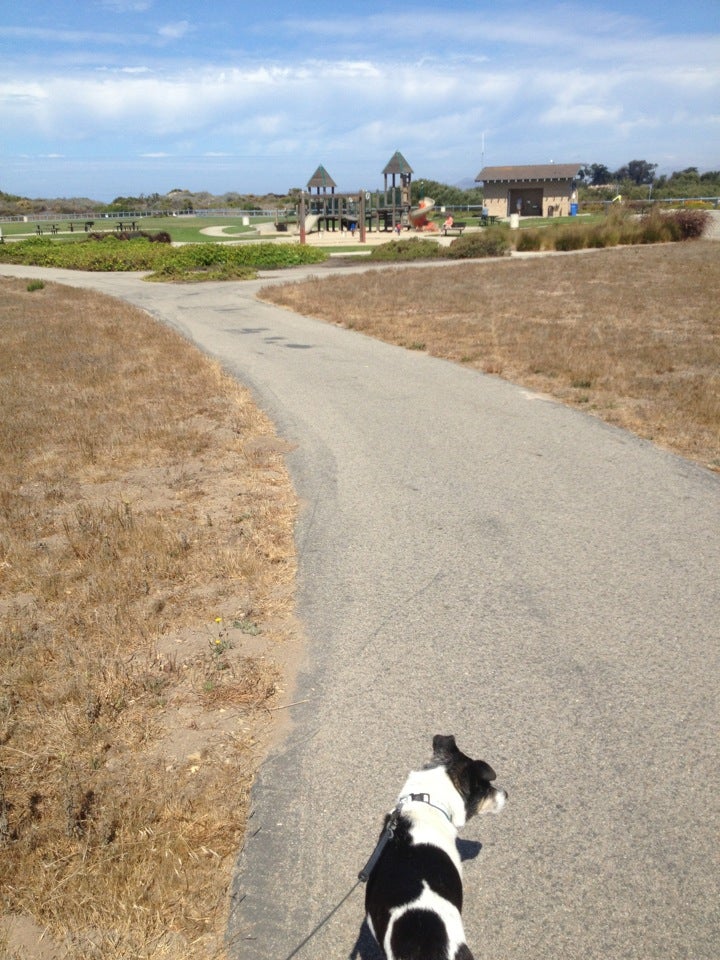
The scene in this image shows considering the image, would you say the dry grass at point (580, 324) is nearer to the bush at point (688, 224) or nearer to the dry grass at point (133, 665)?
the dry grass at point (133, 665)

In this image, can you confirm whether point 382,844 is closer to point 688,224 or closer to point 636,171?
point 688,224

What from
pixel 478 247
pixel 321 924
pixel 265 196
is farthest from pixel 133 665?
pixel 265 196

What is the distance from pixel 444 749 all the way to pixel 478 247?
3493 cm

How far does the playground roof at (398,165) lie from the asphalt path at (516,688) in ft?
166

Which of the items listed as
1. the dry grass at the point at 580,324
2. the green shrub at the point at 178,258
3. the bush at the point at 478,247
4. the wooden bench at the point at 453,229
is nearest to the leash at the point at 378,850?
the dry grass at the point at 580,324

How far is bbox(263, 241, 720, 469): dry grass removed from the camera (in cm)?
1031

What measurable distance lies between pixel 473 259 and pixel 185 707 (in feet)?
108

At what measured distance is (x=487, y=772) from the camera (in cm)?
280

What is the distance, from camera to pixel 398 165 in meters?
54.8

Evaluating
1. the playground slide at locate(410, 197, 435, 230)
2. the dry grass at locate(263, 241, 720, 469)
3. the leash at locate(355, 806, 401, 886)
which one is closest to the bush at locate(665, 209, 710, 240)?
the dry grass at locate(263, 241, 720, 469)

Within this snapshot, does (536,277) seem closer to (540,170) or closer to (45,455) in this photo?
(45,455)

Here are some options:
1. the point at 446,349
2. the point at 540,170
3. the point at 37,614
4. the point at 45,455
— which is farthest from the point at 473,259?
the point at 540,170

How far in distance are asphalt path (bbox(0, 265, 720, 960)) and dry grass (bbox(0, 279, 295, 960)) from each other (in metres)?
0.24

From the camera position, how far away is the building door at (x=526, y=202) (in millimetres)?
69875
